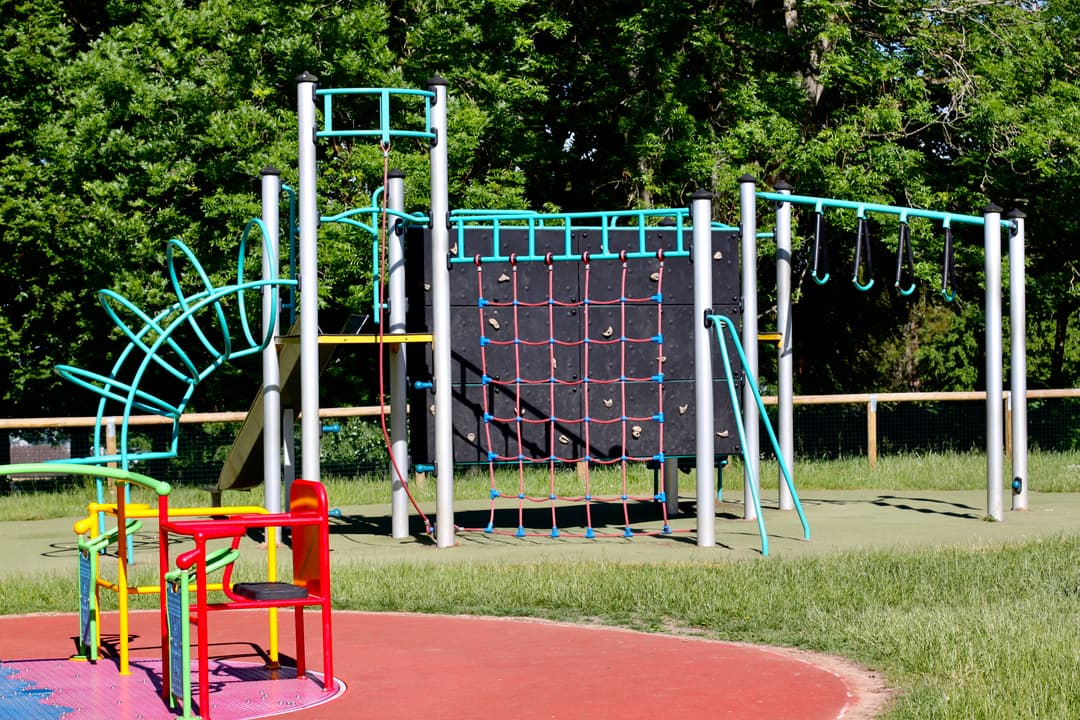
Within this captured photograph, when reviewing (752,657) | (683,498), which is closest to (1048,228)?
(683,498)

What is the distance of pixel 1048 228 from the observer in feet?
80.7

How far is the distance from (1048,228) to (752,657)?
60.1 feet

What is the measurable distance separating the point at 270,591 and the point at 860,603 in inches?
157

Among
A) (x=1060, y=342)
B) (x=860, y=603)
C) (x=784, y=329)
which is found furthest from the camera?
(x=1060, y=342)

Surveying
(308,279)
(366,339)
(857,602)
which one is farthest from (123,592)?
(366,339)

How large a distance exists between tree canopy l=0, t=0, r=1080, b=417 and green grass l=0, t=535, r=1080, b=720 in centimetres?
1113

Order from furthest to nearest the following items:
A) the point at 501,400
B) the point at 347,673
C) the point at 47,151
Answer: the point at 47,151 → the point at 501,400 → the point at 347,673

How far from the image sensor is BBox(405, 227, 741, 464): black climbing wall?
1388 centimetres

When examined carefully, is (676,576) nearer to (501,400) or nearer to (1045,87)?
(501,400)

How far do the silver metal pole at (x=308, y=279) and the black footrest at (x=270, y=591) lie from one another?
5.28 meters

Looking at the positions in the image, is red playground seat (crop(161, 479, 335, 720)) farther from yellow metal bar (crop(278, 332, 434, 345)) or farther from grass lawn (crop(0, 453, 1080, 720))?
yellow metal bar (crop(278, 332, 434, 345))

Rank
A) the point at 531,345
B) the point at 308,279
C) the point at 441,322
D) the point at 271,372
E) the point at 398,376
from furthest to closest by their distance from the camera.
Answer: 1. the point at 531,345
2. the point at 398,376
3. the point at 271,372
4. the point at 441,322
5. the point at 308,279

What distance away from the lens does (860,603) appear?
9461 millimetres

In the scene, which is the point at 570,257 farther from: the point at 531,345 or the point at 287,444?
the point at 287,444
